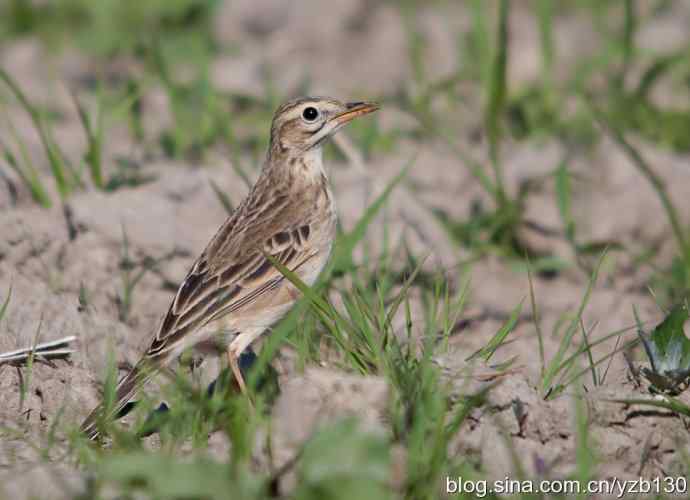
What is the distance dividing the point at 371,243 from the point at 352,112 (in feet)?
2.58

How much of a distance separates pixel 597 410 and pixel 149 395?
1.70 metres

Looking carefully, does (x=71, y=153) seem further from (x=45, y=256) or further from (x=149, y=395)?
(x=149, y=395)

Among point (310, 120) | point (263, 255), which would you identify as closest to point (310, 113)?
point (310, 120)

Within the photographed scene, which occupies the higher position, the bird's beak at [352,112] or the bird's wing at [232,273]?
the bird's beak at [352,112]

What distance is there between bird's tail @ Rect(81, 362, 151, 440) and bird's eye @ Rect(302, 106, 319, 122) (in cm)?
169

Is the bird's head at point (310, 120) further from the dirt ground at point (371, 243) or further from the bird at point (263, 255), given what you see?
the dirt ground at point (371, 243)

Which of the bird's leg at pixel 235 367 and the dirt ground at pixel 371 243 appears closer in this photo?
the dirt ground at pixel 371 243

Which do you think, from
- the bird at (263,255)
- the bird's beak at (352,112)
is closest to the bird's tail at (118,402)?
the bird at (263,255)

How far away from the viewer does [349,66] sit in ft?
31.6

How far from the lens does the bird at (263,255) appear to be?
4.68m

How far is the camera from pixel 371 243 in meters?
5.96

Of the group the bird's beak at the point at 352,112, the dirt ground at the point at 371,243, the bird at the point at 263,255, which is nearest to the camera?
the dirt ground at the point at 371,243

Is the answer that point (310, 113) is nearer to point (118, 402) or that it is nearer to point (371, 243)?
point (371, 243)

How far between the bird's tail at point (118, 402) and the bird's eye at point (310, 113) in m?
1.69
